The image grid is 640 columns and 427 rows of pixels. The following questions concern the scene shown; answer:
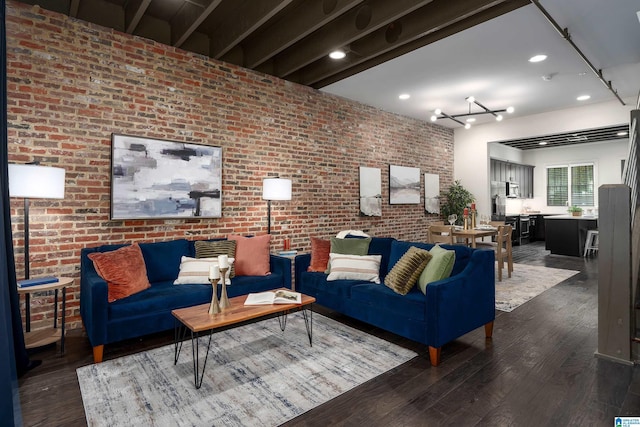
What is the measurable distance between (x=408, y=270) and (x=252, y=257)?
73.3 inches

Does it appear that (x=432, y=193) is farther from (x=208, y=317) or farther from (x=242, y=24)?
(x=208, y=317)

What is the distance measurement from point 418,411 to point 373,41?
4.06 metres

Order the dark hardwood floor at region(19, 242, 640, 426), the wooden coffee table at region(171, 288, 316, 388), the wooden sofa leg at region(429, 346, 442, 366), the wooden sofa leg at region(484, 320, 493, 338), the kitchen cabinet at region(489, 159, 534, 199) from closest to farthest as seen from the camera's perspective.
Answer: the dark hardwood floor at region(19, 242, 640, 426)
the wooden coffee table at region(171, 288, 316, 388)
the wooden sofa leg at region(429, 346, 442, 366)
the wooden sofa leg at region(484, 320, 493, 338)
the kitchen cabinet at region(489, 159, 534, 199)

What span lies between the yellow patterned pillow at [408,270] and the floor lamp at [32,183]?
3.01m

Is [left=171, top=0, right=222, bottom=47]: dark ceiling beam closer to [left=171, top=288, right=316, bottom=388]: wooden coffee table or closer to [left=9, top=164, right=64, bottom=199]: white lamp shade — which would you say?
[left=9, top=164, right=64, bottom=199]: white lamp shade

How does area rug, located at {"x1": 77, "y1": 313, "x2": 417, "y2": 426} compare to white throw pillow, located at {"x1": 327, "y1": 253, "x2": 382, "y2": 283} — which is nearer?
area rug, located at {"x1": 77, "y1": 313, "x2": 417, "y2": 426}

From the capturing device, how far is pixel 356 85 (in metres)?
5.57

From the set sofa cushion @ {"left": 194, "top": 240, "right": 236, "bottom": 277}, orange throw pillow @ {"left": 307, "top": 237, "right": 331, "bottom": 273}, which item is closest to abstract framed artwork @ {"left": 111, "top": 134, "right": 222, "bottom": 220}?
sofa cushion @ {"left": 194, "top": 240, "right": 236, "bottom": 277}

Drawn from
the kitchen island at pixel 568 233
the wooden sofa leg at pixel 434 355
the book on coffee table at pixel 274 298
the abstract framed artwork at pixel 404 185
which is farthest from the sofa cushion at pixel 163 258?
the kitchen island at pixel 568 233

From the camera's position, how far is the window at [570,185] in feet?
33.3

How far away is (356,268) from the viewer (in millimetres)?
3670

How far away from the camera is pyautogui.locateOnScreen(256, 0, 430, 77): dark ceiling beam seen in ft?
11.3

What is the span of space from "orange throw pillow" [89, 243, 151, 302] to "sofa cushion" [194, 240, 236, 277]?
621 millimetres

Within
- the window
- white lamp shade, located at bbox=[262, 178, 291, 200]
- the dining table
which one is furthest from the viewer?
the window
